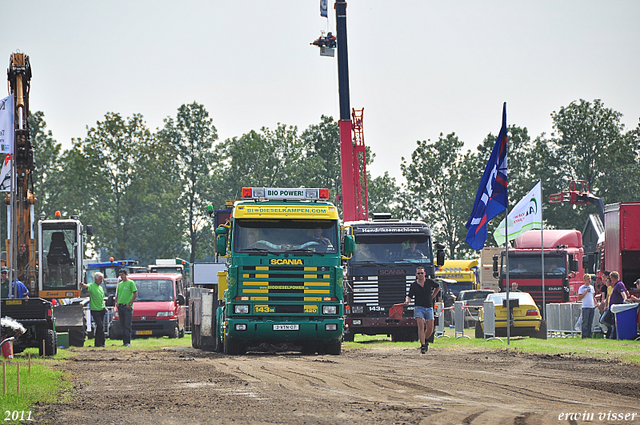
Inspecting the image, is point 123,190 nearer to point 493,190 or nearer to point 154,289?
point 154,289

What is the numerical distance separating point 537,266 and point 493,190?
12816 millimetres

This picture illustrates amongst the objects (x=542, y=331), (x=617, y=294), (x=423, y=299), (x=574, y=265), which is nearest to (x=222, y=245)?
(x=423, y=299)

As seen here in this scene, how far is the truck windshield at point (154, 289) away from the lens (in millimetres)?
31469

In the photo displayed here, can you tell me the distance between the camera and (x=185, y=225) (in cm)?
7262

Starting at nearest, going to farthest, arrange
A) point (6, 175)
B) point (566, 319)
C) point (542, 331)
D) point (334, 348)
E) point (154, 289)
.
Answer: point (334, 348)
point (6, 175)
point (542, 331)
point (566, 319)
point (154, 289)

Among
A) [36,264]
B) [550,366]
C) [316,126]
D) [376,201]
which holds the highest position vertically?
[316,126]

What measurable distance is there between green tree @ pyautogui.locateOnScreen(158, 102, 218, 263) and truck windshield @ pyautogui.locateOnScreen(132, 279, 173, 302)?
40.5 meters

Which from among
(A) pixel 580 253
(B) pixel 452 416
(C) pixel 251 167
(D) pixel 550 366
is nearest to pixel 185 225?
(C) pixel 251 167

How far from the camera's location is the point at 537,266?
1318 inches

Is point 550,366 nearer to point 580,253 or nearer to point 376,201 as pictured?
point 580,253

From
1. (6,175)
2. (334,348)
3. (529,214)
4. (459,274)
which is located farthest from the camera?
(459,274)

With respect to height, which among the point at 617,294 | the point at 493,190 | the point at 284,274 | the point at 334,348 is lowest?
the point at 334,348

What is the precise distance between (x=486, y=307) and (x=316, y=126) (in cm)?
5087

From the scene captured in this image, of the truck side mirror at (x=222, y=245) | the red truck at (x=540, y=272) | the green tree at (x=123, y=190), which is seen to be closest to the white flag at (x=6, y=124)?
the truck side mirror at (x=222, y=245)
